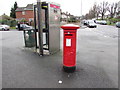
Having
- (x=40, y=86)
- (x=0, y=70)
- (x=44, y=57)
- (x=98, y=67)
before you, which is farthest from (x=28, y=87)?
(x=98, y=67)

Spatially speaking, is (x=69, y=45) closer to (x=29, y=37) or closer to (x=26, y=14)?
(x=29, y=37)

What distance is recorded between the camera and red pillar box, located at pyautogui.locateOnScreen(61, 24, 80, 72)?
3.15 metres

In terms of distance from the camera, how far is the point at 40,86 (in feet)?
9.04

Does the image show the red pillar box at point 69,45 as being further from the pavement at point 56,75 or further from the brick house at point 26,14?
the brick house at point 26,14

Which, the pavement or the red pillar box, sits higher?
the red pillar box

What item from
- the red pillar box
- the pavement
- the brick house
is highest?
the brick house

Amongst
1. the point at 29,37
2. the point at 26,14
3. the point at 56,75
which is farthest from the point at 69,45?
the point at 26,14

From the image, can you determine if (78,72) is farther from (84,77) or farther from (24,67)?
(24,67)

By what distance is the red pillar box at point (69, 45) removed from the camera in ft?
10.3

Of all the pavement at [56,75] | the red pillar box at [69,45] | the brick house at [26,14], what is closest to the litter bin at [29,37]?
the pavement at [56,75]

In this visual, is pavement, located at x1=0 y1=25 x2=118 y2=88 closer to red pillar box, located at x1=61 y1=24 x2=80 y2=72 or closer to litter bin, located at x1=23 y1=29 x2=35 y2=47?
red pillar box, located at x1=61 y1=24 x2=80 y2=72

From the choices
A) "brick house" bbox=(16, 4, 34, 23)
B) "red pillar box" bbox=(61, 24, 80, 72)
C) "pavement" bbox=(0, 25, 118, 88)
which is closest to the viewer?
"pavement" bbox=(0, 25, 118, 88)

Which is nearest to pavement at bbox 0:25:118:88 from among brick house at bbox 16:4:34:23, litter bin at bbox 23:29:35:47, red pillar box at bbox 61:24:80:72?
red pillar box at bbox 61:24:80:72

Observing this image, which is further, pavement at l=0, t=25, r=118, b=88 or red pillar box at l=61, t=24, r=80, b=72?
red pillar box at l=61, t=24, r=80, b=72
